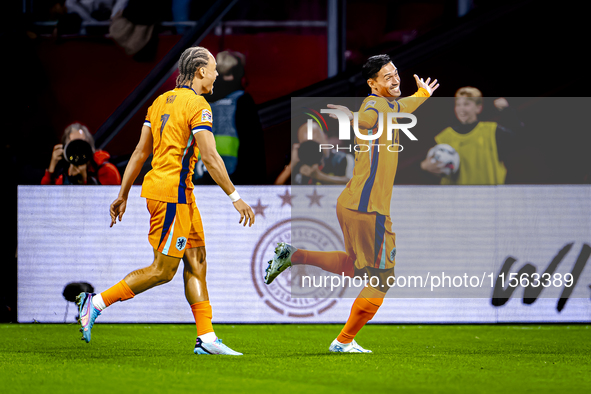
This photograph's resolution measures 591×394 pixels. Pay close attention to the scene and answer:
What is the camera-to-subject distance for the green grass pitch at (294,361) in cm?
359

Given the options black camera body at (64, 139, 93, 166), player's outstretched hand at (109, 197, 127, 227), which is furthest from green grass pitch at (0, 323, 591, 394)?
black camera body at (64, 139, 93, 166)

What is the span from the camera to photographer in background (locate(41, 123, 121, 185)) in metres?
7.00

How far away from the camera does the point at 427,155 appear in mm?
7344

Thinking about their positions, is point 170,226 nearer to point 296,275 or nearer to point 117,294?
point 117,294

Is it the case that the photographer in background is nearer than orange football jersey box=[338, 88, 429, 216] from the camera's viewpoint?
No

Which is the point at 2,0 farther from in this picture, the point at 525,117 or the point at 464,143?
the point at 525,117

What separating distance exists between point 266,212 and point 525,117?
288cm

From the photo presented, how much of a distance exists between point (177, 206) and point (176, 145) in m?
0.38

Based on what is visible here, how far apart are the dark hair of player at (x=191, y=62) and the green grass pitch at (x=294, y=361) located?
1.77 meters

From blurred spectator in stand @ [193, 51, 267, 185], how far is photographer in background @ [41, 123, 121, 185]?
2.82ft

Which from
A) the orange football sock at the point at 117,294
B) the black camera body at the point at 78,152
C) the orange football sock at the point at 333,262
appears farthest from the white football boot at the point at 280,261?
the black camera body at the point at 78,152

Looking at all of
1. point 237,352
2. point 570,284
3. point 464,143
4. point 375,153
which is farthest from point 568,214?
point 237,352

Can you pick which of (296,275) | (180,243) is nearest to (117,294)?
(180,243)

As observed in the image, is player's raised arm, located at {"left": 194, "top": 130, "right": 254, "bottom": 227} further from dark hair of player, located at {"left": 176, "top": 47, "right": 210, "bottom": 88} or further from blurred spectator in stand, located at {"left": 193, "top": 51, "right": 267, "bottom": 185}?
blurred spectator in stand, located at {"left": 193, "top": 51, "right": 267, "bottom": 185}
